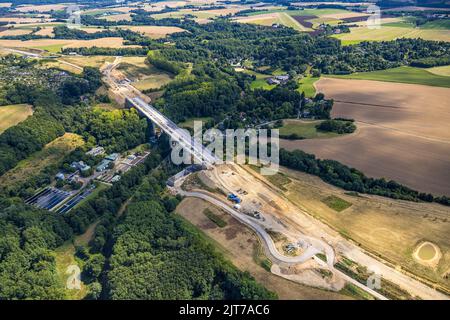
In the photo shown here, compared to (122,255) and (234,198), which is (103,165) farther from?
(122,255)

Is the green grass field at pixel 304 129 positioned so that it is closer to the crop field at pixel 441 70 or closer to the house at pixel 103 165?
the house at pixel 103 165

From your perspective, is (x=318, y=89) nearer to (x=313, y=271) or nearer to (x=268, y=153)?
(x=268, y=153)

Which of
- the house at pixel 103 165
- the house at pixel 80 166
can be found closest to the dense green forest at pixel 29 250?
the house at pixel 80 166

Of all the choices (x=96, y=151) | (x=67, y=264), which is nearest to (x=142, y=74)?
(x=96, y=151)

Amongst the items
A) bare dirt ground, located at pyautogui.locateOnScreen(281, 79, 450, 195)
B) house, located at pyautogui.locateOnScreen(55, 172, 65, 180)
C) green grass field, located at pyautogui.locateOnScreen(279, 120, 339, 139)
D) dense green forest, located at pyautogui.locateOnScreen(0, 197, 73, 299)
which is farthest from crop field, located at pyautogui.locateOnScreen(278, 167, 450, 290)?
house, located at pyautogui.locateOnScreen(55, 172, 65, 180)

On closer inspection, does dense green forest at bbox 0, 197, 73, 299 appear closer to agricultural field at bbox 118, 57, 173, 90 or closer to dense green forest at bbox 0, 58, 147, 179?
dense green forest at bbox 0, 58, 147, 179
